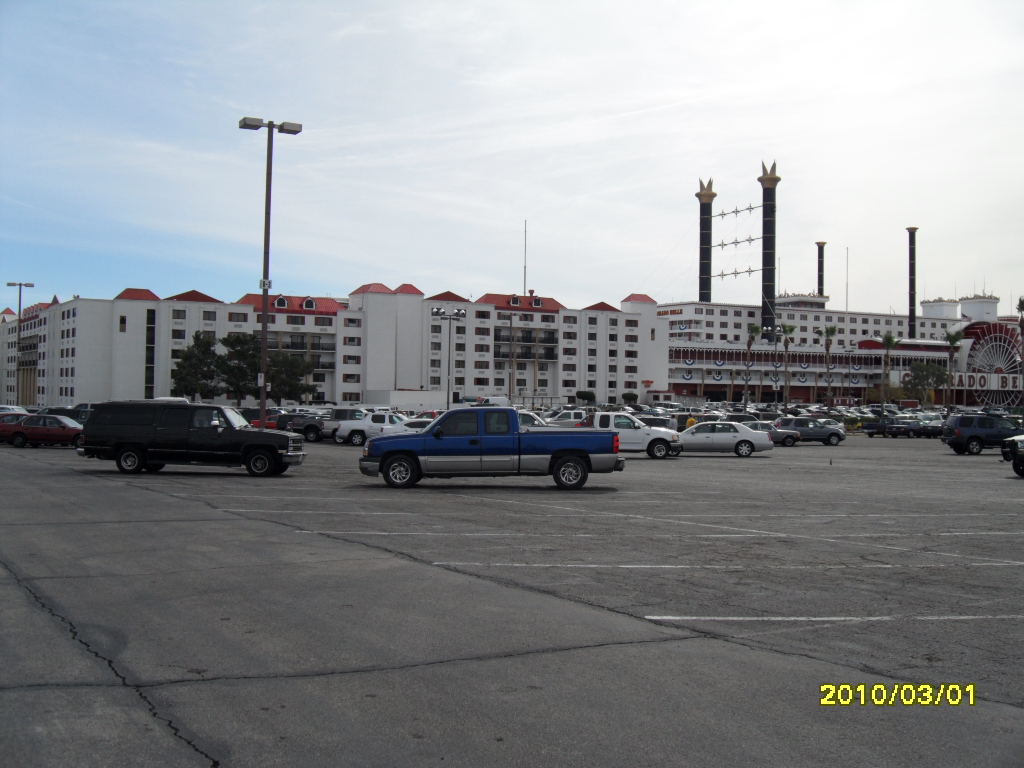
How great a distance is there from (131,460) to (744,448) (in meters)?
24.7

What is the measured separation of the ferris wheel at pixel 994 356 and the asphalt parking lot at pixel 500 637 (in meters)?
139

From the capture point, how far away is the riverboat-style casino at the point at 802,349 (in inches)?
5428

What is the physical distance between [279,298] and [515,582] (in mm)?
98805

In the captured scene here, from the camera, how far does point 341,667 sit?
6176 mm

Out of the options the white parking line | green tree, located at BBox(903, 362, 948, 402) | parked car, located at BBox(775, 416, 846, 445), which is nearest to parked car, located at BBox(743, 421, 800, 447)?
parked car, located at BBox(775, 416, 846, 445)

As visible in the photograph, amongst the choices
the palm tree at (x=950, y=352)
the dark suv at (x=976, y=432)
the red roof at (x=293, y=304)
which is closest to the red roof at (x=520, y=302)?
the red roof at (x=293, y=304)

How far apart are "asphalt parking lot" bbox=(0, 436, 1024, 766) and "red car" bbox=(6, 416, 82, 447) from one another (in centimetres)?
2447

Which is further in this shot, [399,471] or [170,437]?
[170,437]

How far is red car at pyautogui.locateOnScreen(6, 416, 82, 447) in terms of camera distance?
37.1m

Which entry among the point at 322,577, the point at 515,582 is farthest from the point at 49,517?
the point at 515,582

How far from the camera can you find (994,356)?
452ft

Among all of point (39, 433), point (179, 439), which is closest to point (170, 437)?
point (179, 439)

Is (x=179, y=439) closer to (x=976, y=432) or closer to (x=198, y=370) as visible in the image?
(x=976, y=432)
